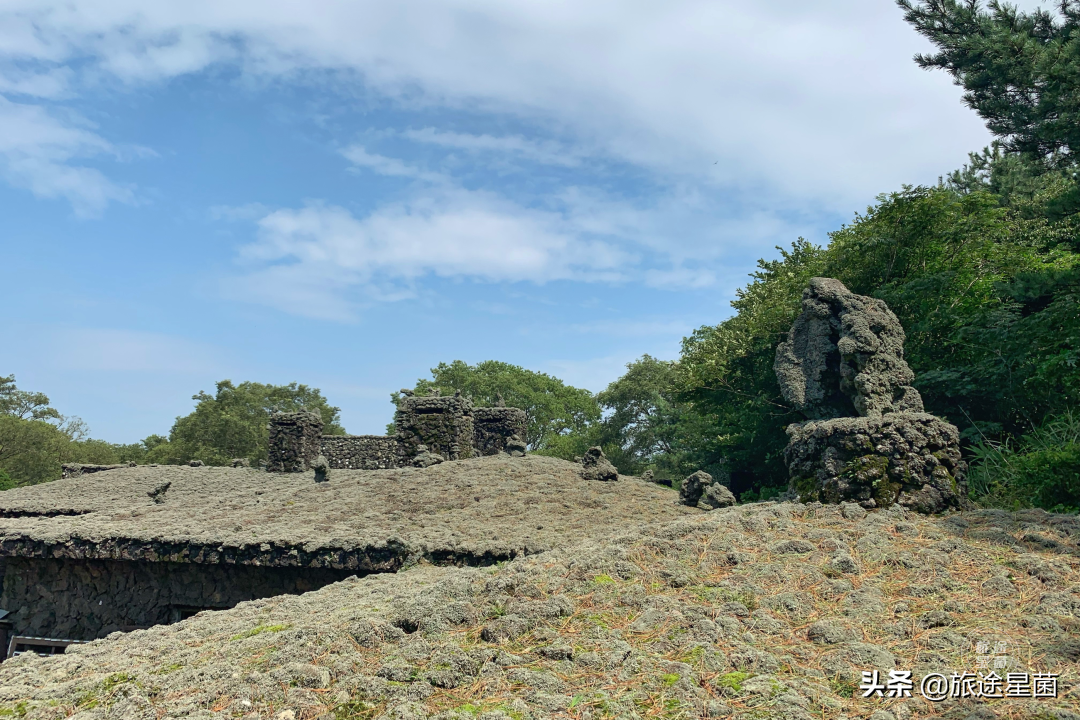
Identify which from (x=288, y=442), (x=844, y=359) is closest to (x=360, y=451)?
(x=288, y=442)

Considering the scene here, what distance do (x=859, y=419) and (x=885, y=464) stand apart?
0.52 metres

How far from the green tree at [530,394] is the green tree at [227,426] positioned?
25.8 feet

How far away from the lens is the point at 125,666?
13.0 feet

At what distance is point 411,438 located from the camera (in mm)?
14562

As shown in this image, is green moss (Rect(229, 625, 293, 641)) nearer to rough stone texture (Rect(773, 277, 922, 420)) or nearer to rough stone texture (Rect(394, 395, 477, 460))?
rough stone texture (Rect(773, 277, 922, 420))

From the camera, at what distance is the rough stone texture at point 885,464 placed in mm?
5602

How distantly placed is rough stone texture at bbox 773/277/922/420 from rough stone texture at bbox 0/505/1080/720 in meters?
2.22

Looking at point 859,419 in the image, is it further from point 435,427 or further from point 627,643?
point 435,427

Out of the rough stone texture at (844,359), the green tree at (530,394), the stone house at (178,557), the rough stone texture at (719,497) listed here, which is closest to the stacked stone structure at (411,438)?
the stone house at (178,557)

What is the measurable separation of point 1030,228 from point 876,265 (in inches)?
256

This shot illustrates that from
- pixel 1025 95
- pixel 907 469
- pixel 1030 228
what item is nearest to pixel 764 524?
pixel 907 469

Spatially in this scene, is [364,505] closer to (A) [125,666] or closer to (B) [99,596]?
(B) [99,596]

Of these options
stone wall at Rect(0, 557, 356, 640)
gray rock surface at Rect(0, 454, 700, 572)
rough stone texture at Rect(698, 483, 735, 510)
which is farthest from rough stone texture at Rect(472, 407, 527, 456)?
stone wall at Rect(0, 557, 356, 640)

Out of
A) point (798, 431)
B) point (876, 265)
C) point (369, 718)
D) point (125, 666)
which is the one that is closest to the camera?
point (369, 718)
